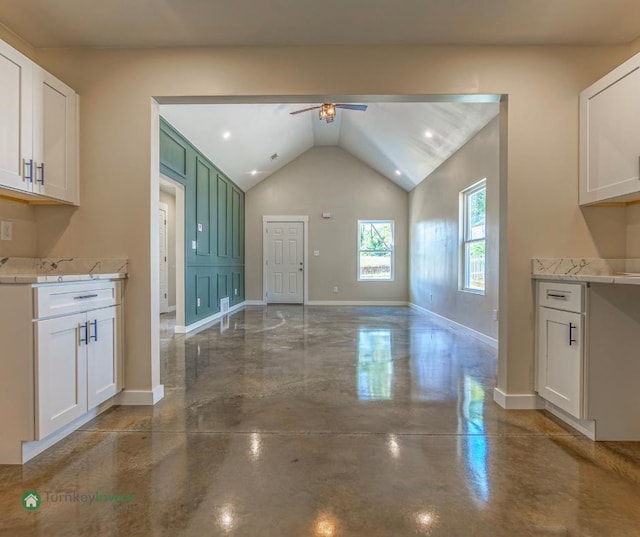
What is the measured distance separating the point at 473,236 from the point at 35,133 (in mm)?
4762

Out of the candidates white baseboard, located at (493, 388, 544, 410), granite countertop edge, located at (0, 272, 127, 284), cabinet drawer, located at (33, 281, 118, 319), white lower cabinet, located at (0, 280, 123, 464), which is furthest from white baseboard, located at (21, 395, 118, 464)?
white baseboard, located at (493, 388, 544, 410)

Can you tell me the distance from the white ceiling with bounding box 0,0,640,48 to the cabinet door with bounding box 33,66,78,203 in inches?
13.0

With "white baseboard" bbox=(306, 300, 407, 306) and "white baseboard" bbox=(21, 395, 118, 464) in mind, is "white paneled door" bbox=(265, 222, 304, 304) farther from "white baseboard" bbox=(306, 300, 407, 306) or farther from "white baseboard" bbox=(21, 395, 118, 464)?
"white baseboard" bbox=(21, 395, 118, 464)

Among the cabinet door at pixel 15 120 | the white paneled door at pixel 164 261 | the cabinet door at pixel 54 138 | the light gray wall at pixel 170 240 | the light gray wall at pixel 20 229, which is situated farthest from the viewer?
the light gray wall at pixel 170 240

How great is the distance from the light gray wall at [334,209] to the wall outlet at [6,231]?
659 cm

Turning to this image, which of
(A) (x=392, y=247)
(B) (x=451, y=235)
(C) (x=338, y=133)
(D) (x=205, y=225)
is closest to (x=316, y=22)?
(B) (x=451, y=235)

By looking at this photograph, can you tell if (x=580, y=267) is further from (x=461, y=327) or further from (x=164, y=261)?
(x=164, y=261)

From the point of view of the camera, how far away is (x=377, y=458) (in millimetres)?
1795

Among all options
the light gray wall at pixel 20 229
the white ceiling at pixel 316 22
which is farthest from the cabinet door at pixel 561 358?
the light gray wall at pixel 20 229

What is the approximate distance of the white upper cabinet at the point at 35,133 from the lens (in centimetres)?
194

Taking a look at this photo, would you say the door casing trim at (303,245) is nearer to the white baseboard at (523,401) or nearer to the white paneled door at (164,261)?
the white paneled door at (164,261)

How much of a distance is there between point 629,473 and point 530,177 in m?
1.69

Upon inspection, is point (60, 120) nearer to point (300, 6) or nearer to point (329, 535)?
point (300, 6)

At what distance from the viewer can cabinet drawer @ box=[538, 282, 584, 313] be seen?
2.04 meters
